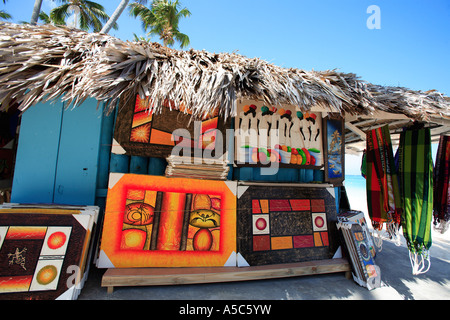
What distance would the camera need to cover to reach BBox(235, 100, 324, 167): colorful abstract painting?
289 centimetres

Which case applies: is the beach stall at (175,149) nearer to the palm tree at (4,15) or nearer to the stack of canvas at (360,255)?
the stack of canvas at (360,255)

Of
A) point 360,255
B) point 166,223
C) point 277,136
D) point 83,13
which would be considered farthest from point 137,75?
point 83,13

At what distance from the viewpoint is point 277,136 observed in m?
3.04

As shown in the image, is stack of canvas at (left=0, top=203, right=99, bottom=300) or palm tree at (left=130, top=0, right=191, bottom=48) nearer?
stack of canvas at (left=0, top=203, right=99, bottom=300)

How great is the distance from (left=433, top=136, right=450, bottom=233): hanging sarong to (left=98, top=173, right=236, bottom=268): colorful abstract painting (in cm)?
300

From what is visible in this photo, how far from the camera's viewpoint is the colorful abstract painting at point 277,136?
2.89 metres

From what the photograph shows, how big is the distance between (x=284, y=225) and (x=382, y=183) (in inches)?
67.2

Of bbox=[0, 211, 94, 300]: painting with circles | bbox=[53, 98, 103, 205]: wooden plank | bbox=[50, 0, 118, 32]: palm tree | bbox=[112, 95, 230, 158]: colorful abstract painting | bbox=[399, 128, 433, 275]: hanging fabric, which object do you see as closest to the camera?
bbox=[0, 211, 94, 300]: painting with circles

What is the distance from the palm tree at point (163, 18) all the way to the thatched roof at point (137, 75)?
967cm

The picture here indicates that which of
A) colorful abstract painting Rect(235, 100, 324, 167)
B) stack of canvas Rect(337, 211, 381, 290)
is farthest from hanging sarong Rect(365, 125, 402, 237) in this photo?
colorful abstract painting Rect(235, 100, 324, 167)

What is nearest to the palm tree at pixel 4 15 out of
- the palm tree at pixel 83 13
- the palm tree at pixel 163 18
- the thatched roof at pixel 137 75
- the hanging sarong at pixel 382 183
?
the palm tree at pixel 83 13

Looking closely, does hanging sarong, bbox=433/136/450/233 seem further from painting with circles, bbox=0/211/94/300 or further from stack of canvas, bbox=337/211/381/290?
painting with circles, bbox=0/211/94/300

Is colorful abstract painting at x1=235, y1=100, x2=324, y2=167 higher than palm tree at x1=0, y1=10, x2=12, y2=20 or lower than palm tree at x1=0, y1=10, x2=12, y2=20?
lower

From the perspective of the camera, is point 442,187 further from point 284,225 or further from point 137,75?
point 137,75
